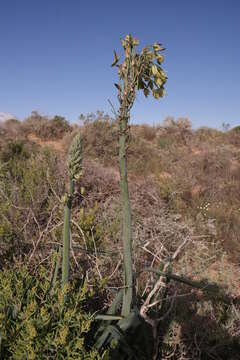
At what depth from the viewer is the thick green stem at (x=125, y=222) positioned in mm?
1180

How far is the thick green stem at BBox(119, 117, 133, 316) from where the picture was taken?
1180mm

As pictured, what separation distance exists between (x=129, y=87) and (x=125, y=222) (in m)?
0.66

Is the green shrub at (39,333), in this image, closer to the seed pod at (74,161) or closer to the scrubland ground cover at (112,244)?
the scrubland ground cover at (112,244)

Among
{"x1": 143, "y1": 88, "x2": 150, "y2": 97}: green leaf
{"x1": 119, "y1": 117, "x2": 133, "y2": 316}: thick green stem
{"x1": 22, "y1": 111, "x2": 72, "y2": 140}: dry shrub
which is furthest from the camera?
{"x1": 22, "y1": 111, "x2": 72, "y2": 140}: dry shrub

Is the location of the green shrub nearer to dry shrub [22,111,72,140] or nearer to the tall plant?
the tall plant

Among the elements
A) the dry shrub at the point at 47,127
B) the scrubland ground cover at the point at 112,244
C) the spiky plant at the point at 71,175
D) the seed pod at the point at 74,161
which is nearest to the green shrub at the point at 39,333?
the scrubland ground cover at the point at 112,244

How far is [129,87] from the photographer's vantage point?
1101 millimetres

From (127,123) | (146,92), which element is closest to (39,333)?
(127,123)

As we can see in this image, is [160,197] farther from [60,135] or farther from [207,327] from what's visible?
[60,135]

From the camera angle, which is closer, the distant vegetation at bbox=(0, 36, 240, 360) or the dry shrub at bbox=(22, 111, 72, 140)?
the distant vegetation at bbox=(0, 36, 240, 360)

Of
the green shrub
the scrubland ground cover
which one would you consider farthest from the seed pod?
the green shrub

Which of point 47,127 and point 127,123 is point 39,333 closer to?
point 127,123

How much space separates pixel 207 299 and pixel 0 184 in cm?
315

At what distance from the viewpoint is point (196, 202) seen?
6.02 m
